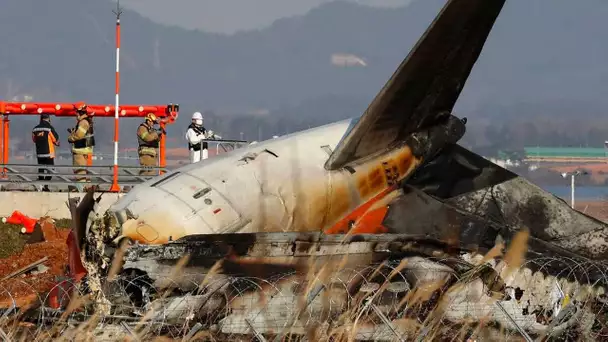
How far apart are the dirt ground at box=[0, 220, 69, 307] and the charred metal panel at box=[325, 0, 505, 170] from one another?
5977mm

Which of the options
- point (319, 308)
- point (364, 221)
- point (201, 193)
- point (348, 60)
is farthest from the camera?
point (348, 60)

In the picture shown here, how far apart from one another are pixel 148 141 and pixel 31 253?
6.54 meters

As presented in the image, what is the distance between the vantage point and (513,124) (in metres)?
65.4

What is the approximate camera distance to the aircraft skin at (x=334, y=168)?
10.7 meters

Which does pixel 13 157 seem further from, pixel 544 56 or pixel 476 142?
pixel 544 56

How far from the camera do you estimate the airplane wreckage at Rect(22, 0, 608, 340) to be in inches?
375

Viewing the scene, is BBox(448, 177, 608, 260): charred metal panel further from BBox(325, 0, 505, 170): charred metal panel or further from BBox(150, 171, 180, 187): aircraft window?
BBox(150, 171, 180, 187): aircraft window

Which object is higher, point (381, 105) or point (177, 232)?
point (381, 105)

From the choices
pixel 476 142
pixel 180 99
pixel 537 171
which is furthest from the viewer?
pixel 180 99

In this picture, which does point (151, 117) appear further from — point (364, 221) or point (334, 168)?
point (364, 221)

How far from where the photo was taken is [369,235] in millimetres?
10469

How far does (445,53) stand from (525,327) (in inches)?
128

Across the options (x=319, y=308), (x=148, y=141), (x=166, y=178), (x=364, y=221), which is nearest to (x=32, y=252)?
(x=148, y=141)

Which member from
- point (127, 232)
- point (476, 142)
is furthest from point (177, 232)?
point (476, 142)
